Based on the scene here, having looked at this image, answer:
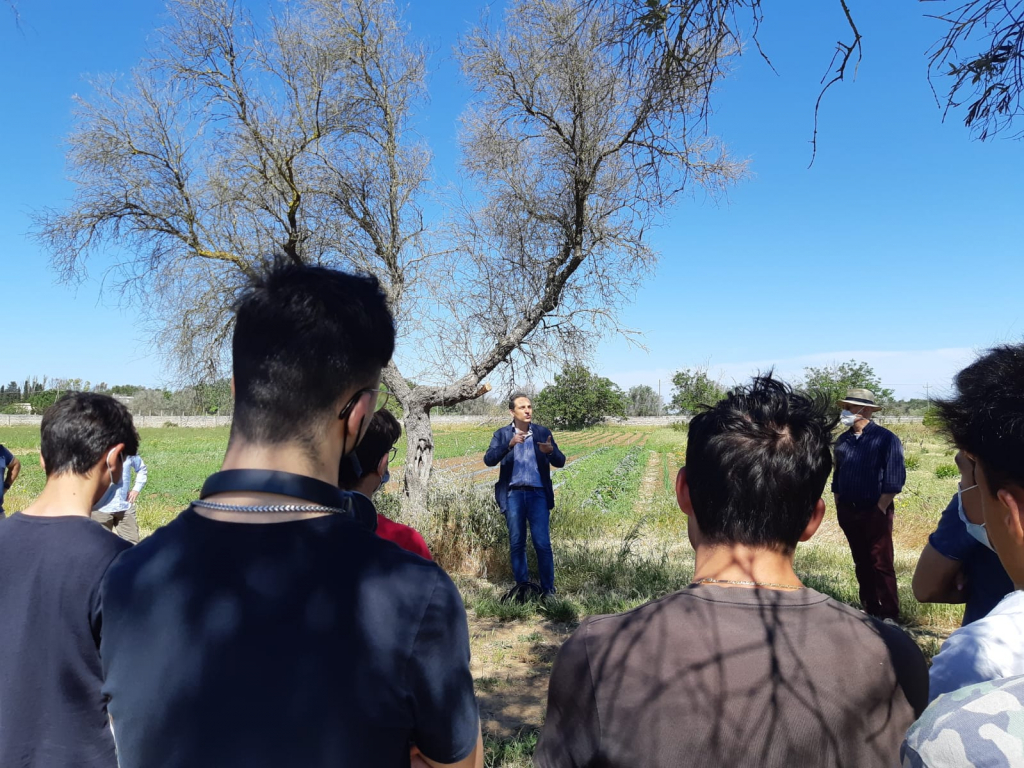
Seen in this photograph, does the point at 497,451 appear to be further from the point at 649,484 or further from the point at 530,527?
the point at 649,484

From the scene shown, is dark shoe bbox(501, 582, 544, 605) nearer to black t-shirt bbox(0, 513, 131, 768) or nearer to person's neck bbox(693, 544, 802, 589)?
black t-shirt bbox(0, 513, 131, 768)

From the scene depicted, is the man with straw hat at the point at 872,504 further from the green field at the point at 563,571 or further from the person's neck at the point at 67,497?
the person's neck at the point at 67,497

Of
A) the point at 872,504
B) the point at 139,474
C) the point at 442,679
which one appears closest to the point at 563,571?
the point at 872,504

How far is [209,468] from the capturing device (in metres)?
30.2

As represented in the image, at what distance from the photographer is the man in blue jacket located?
639cm

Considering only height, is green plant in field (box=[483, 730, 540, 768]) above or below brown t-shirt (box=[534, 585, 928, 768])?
below

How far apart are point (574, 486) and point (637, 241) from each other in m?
12.2

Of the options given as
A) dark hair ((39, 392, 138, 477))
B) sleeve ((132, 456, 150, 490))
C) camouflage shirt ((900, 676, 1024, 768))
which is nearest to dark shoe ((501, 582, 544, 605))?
sleeve ((132, 456, 150, 490))

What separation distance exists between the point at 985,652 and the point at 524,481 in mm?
5273

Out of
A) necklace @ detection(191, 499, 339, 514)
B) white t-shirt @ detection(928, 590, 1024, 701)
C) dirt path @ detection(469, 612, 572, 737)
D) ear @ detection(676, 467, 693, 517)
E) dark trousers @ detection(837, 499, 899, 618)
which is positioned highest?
necklace @ detection(191, 499, 339, 514)

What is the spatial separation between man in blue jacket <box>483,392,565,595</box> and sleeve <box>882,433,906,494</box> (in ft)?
9.39

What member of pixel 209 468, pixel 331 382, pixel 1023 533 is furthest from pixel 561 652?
pixel 209 468

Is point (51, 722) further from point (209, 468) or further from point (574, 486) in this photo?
point (209, 468)

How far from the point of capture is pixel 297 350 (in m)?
1.23
